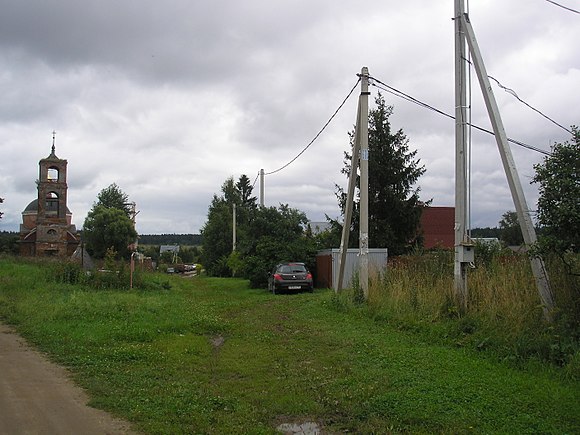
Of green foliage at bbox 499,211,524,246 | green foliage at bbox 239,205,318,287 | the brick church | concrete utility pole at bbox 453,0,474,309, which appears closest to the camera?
concrete utility pole at bbox 453,0,474,309

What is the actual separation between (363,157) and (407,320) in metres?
Result: 5.94

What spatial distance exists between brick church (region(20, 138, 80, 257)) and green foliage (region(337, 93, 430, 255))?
1449 inches

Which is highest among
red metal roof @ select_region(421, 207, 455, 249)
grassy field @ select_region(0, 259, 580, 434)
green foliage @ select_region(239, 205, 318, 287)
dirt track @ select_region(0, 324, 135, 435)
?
red metal roof @ select_region(421, 207, 455, 249)

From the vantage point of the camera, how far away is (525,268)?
1041 cm

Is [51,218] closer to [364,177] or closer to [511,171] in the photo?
[364,177]

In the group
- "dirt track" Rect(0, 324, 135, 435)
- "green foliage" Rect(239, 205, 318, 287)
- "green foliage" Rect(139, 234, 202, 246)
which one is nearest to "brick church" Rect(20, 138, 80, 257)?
"green foliage" Rect(239, 205, 318, 287)

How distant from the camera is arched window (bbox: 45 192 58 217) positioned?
192 feet

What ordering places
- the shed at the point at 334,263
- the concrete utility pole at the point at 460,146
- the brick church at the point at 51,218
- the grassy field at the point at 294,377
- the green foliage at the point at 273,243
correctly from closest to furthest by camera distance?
the grassy field at the point at 294,377 → the concrete utility pole at the point at 460,146 → the shed at the point at 334,263 → the green foliage at the point at 273,243 → the brick church at the point at 51,218

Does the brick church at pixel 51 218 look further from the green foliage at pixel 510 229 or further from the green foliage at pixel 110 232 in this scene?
the green foliage at pixel 510 229

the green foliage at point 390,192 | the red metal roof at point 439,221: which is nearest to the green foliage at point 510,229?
the red metal roof at point 439,221

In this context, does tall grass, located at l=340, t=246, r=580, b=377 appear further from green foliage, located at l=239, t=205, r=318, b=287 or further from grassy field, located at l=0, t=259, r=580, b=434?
green foliage, located at l=239, t=205, r=318, b=287

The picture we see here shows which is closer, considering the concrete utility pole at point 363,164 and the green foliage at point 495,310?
the green foliage at point 495,310

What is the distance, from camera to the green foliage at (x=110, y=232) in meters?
59.8

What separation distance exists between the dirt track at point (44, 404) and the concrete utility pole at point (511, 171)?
22.0 ft
